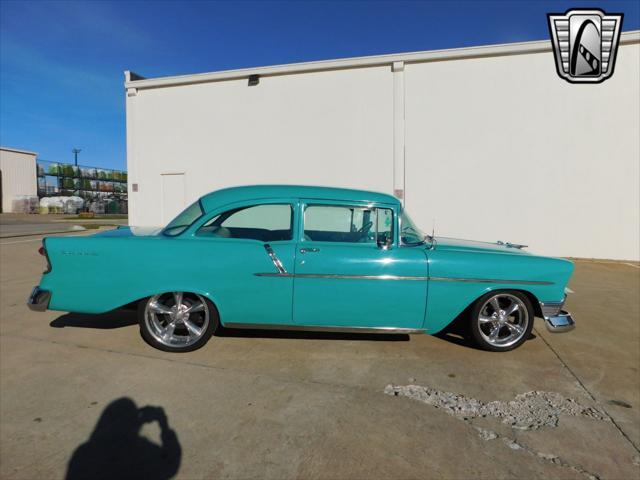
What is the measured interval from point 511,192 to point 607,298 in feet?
14.8

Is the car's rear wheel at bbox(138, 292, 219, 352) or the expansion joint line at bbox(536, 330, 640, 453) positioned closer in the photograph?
the expansion joint line at bbox(536, 330, 640, 453)

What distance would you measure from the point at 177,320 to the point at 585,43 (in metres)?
11.4

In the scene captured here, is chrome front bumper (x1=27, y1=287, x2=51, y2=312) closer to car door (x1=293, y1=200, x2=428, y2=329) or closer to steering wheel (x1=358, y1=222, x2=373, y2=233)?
car door (x1=293, y1=200, x2=428, y2=329)

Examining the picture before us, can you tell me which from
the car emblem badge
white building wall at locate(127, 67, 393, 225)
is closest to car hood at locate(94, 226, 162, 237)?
white building wall at locate(127, 67, 393, 225)

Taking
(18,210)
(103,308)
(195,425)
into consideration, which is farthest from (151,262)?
(18,210)

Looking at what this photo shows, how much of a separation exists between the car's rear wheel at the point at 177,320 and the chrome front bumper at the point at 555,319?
3081mm

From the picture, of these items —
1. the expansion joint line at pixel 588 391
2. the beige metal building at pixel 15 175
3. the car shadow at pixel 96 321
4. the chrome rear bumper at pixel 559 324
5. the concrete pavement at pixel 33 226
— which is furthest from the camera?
the beige metal building at pixel 15 175

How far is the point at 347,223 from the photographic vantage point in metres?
3.61

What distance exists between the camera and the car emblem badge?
8.90 metres

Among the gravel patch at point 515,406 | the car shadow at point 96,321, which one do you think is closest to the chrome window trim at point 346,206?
the gravel patch at point 515,406

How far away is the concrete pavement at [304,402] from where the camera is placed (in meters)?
1.98

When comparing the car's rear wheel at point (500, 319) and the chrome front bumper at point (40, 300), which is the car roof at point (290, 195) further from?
the chrome front bumper at point (40, 300)

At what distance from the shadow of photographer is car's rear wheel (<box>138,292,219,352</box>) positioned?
0.94 metres

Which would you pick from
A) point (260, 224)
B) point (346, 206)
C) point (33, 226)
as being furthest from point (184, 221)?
point (33, 226)
